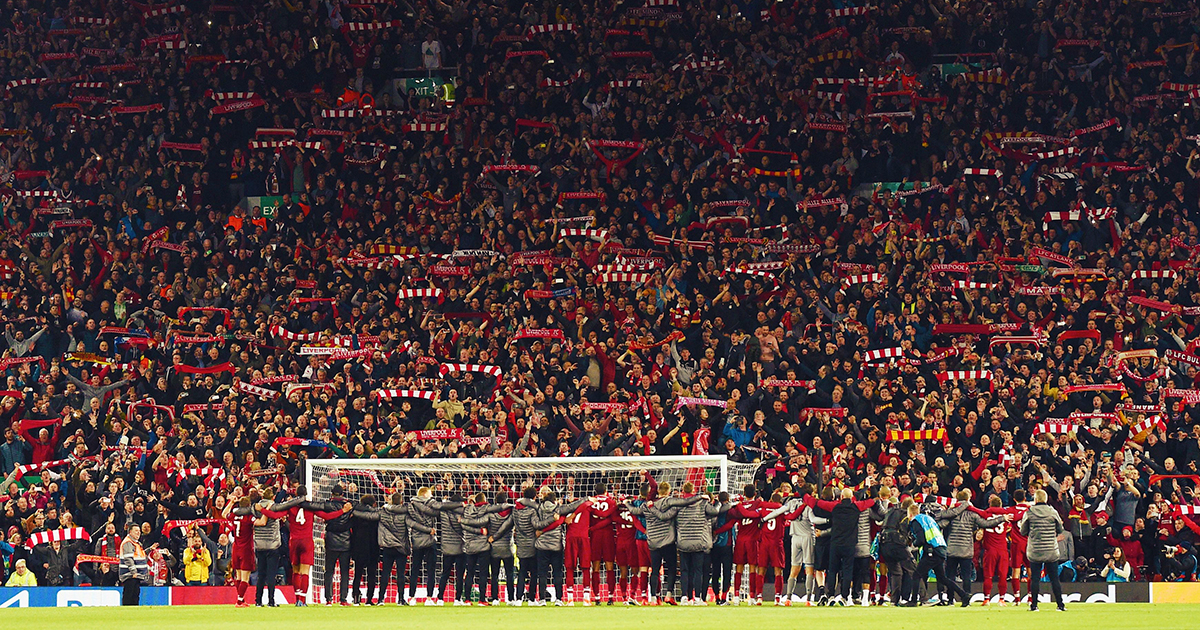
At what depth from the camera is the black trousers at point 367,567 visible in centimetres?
2092

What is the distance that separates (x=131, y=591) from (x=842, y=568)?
33.5 feet

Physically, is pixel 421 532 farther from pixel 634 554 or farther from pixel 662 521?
pixel 662 521

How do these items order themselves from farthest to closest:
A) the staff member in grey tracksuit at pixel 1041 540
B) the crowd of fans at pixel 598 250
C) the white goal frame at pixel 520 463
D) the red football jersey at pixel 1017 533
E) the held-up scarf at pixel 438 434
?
the held-up scarf at pixel 438 434, the crowd of fans at pixel 598 250, the white goal frame at pixel 520 463, the red football jersey at pixel 1017 533, the staff member in grey tracksuit at pixel 1041 540

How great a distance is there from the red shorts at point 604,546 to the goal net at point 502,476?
166cm

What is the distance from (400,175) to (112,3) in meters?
9.48

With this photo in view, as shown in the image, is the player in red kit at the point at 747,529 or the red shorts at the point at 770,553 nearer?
the player in red kit at the point at 747,529

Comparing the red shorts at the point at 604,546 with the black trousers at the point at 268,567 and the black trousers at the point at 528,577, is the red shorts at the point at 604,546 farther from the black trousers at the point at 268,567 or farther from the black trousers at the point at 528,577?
the black trousers at the point at 268,567

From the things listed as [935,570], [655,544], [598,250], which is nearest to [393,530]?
[655,544]

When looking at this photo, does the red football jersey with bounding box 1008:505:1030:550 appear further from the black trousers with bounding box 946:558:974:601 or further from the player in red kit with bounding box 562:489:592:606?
the player in red kit with bounding box 562:489:592:606

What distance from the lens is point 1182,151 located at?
103ft

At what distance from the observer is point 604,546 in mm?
20750

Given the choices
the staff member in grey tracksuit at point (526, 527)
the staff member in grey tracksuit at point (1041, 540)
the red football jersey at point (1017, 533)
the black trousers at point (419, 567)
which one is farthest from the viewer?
the black trousers at point (419, 567)

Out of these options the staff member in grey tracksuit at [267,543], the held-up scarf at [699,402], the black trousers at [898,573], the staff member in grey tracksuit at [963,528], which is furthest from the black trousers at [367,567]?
the staff member in grey tracksuit at [963,528]

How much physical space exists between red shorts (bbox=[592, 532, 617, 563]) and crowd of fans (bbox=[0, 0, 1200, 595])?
3.12 m
